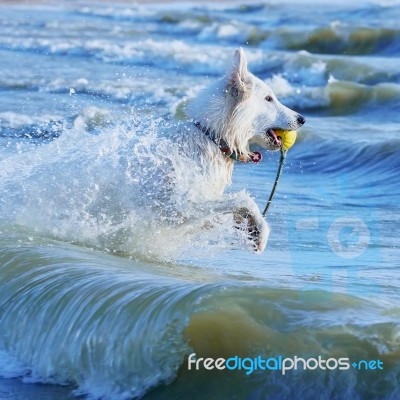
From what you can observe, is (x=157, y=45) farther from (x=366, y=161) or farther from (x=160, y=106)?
(x=366, y=161)

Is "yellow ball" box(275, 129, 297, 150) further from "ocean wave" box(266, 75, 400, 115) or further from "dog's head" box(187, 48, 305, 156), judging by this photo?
"ocean wave" box(266, 75, 400, 115)

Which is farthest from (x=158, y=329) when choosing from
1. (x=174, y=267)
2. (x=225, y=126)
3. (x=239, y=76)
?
(x=239, y=76)

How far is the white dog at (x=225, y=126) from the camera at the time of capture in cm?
787

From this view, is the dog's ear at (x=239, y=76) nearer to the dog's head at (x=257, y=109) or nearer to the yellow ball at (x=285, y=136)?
the dog's head at (x=257, y=109)

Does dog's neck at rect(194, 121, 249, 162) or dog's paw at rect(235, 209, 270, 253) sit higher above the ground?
dog's neck at rect(194, 121, 249, 162)

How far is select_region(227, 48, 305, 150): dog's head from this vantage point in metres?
7.85

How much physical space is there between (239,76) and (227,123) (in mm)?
383

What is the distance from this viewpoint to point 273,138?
8.12m

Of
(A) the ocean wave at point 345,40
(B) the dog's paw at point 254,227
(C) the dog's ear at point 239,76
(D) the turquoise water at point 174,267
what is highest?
(C) the dog's ear at point 239,76

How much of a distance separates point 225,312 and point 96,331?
80 cm

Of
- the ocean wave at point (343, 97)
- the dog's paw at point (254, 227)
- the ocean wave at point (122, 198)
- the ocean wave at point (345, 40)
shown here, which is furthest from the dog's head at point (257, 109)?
the ocean wave at point (345, 40)

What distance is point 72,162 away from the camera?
339 inches

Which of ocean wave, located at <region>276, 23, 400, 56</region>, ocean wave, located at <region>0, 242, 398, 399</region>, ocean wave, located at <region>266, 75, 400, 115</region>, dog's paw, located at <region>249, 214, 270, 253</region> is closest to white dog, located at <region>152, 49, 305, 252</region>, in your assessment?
dog's paw, located at <region>249, 214, 270, 253</region>

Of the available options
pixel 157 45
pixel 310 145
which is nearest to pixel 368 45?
pixel 157 45
